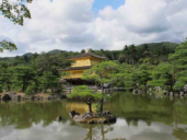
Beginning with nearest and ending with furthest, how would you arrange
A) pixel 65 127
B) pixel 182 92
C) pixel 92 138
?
pixel 92 138 < pixel 65 127 < pixel 182 92

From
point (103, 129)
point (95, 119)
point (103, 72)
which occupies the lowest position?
point (103, 129)

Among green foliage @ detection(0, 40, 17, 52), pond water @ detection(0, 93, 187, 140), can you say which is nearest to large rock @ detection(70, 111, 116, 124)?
pond water @ detection(0, 93, 187, 140)

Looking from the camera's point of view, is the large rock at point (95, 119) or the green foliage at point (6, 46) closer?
the green foliage at point (6, 46)

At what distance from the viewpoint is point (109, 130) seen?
8.75 m

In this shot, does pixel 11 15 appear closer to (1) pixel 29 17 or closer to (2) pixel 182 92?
(1) pixel 29 17

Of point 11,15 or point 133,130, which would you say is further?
point 133,130

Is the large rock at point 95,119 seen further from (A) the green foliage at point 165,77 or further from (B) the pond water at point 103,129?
(A) the green foliage at point 165,77

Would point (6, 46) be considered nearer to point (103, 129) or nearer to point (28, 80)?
point (103, 129)

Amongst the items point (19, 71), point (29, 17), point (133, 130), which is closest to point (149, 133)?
point (133, 130)

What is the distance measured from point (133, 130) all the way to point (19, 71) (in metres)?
16.5

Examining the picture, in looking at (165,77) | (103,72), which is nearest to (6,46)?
(103,72)

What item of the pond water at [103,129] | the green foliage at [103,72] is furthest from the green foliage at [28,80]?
the green foliage at [103,72]

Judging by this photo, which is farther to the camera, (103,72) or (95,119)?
(103,72)

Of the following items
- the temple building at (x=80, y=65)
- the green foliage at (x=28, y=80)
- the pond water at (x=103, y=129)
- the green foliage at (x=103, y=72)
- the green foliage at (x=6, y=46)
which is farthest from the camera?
the temple building at (x=80, y=65)
